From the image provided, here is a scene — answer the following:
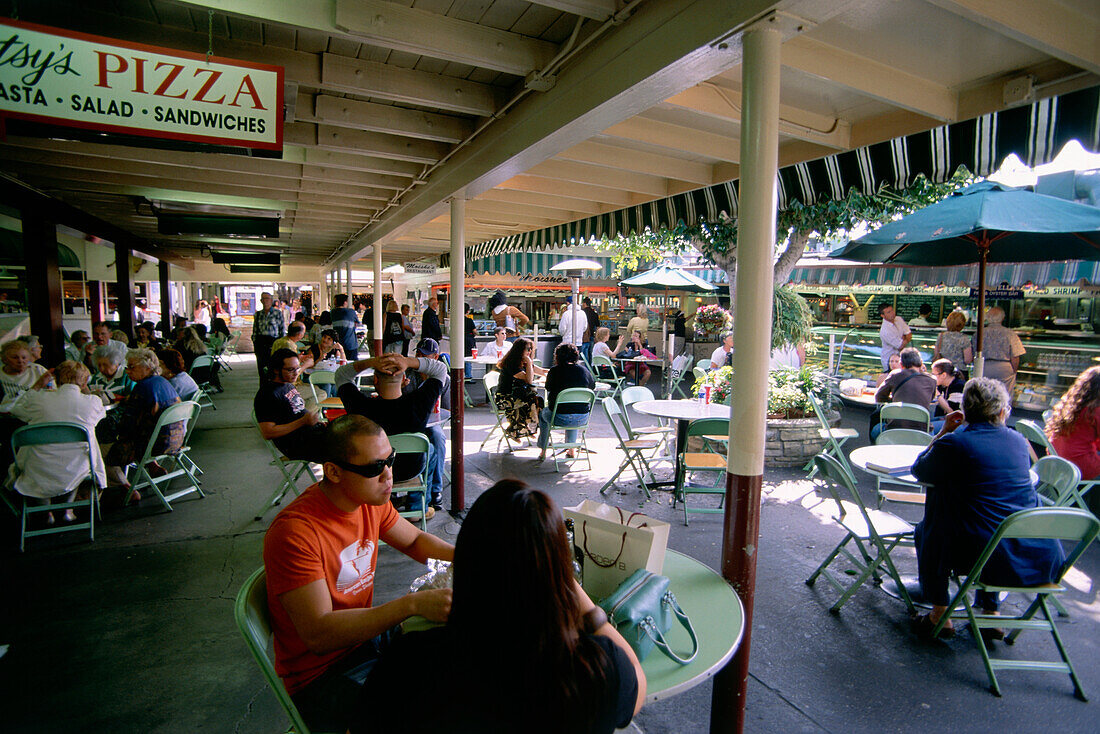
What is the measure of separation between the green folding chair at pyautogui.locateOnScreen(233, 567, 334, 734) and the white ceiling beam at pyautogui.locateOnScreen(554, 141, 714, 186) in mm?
3739

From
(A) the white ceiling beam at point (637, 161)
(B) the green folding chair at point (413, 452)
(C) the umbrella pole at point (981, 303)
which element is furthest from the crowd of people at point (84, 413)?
(C) the umbrella pole at point (981, 303)

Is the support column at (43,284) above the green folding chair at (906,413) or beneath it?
above

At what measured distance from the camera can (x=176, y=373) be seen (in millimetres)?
5496

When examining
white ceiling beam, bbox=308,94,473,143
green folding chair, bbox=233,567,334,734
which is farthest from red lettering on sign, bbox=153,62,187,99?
green folding chair, bbox=233,567,334,734

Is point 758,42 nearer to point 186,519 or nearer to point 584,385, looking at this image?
point 584,385

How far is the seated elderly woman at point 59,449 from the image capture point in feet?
12.9

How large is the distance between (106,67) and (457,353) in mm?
2919

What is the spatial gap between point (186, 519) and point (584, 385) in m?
3.72

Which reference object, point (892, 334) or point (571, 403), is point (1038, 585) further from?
point (892, 334)

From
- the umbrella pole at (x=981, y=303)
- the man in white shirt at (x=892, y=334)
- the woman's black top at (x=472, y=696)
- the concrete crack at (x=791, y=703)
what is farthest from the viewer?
the man in white shirt at (x=892, y=334)

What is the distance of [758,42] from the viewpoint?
6.47 ft

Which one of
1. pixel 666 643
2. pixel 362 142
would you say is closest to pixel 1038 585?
pixel 666 643

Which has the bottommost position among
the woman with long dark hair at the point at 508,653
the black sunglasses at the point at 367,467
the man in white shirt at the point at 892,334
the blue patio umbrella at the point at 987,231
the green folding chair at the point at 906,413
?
the green folding chair at the point at 906,413

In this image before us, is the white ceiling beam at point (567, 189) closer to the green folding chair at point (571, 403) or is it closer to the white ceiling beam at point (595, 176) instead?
the white ceiling beam at point (595, 176)
